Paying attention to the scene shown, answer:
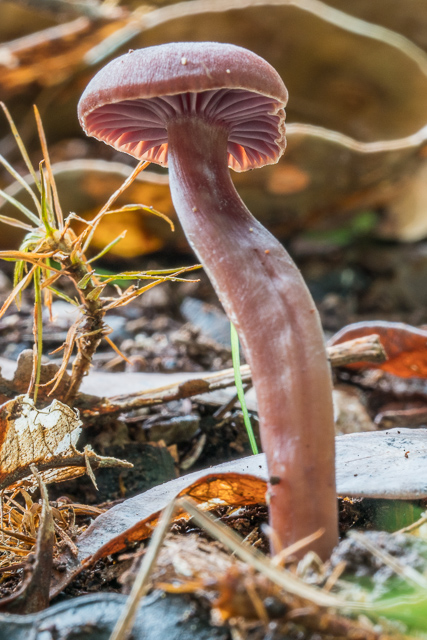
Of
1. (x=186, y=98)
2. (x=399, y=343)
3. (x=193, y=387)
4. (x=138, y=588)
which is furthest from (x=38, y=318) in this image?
(x=399, y=343)

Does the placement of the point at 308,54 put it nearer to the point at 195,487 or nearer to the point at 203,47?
the point at 203,47

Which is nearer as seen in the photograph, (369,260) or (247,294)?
(247,294)

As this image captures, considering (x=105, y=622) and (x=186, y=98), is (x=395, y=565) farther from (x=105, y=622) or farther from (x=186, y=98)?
(x=186, y=98)

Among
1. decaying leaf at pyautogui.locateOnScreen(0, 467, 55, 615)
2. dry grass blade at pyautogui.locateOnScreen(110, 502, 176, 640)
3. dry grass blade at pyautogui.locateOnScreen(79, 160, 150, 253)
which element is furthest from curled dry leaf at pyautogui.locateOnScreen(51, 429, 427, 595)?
dry grass blade at pyautogui.locateOnScreen(79, 160, 150, 253)

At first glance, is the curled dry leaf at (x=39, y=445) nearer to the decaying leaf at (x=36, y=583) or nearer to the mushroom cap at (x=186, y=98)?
the decaying leaf at (x=36, y=583)

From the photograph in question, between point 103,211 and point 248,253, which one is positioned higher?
point 103,211

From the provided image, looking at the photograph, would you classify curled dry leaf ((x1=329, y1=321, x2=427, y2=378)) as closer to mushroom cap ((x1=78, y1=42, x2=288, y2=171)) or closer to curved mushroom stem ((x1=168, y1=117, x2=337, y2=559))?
mushroom cap ((x1=78, y1=42, x2=288, y2=171))

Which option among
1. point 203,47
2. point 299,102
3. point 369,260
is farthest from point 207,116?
point 369,260
